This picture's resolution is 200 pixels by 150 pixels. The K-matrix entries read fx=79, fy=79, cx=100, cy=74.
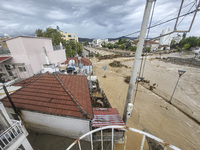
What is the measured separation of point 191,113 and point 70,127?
13677mm

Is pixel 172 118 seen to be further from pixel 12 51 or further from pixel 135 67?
pixel 12 51

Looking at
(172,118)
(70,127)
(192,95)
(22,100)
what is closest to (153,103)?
(172,118)

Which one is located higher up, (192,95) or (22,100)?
(22,100)

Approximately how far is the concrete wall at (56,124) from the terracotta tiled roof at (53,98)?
18.2 inches

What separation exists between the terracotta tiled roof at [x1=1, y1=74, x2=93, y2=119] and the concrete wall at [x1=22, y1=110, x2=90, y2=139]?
0.46m

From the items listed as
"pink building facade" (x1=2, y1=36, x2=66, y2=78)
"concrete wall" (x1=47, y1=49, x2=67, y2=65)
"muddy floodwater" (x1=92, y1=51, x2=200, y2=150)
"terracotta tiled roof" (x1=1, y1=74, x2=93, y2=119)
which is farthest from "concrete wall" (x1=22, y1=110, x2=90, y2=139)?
"concrete wall" (x1=47, y1=49, x2=67, y2=65)

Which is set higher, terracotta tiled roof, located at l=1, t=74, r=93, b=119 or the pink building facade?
the pink building facade

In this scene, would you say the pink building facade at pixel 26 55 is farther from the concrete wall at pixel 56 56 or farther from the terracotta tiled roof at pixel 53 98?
the terracotta tiled roof at pixel 53 98

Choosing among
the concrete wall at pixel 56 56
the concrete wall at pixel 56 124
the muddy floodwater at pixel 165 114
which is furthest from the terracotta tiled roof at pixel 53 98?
the concrete wall at pixel 56 56

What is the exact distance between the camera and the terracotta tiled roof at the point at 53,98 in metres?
4.84

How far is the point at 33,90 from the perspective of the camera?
19.9ft

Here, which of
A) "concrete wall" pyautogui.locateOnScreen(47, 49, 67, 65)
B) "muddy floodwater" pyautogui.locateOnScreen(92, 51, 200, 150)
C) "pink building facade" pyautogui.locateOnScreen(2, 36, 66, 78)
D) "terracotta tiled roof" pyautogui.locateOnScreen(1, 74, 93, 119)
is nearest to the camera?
"terracotta tiled roof" pyautogui.locateOnScreen(1, 74, 93, 119)

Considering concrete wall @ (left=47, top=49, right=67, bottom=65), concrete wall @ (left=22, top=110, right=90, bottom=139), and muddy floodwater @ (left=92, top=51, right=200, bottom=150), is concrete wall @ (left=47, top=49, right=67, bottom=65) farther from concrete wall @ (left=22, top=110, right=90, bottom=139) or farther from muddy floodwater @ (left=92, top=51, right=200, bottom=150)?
concrete wall @ (left=22, top=110, right=90, bottom=139)

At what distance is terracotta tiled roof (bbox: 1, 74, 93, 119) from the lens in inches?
191
